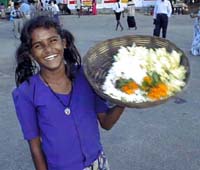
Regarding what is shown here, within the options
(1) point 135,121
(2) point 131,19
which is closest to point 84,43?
(2) point 131,19

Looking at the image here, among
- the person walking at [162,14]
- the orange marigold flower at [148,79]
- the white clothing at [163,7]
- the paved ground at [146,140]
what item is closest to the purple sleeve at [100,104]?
the orange marigold flower at [148,79]

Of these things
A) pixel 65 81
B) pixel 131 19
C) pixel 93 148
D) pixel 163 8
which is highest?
pixel 65 81

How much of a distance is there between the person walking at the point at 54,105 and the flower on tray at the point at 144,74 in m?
0.13

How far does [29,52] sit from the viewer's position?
2.23 meters

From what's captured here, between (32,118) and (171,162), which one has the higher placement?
(32,118)

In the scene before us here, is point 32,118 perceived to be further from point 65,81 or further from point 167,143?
point 167,143

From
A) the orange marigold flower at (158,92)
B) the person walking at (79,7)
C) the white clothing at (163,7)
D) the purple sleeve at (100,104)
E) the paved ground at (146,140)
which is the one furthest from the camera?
the person walking at (79,7)

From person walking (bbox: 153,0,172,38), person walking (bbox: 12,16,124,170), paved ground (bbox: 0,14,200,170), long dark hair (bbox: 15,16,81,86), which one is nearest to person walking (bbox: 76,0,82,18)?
person walking (bbox: 153,0,172,38)

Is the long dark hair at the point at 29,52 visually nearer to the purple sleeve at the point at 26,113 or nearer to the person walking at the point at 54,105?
the person walking at the point at 54,105

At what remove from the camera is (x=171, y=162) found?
420cm

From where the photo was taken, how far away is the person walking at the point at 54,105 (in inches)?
85.8

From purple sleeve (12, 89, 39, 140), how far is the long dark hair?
13 centimetres

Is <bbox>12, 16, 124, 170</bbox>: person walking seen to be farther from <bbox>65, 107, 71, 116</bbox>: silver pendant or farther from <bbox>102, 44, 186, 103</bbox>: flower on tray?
<bbox>102, 44, 186, 103</bbox>: flower on tray

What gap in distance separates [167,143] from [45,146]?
2640mm
